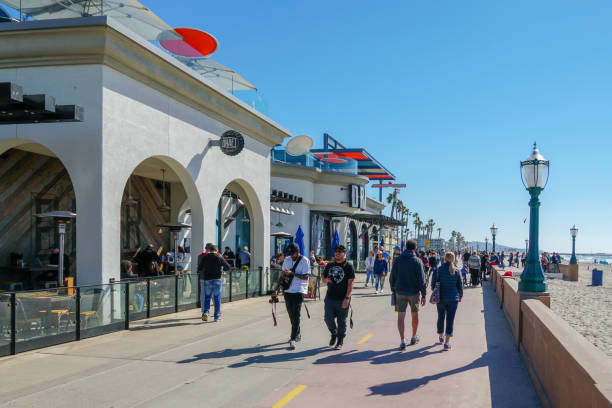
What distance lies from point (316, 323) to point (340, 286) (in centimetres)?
324

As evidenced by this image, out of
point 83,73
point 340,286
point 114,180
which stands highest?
point 83,73

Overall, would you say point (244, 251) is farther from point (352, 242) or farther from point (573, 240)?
point (573, 240)

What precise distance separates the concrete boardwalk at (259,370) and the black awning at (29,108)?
154 inches

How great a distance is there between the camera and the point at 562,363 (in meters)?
5.05

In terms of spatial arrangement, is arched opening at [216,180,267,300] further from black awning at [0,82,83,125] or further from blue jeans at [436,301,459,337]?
blue jeans at [436,301,459,337]

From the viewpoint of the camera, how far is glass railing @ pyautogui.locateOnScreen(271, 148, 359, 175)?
32969mm

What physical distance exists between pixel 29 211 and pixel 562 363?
44.2ft

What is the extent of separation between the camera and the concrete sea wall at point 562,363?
3863mm

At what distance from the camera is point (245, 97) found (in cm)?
1745

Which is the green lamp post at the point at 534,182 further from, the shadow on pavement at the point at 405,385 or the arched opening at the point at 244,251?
the arched opening at the point at 244,251

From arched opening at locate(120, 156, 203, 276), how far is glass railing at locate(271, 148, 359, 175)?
12.4 m

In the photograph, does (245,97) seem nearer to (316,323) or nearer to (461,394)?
(316,323)

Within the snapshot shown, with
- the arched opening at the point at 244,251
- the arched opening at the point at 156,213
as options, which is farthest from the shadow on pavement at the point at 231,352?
the arched opening at the point at 244,251

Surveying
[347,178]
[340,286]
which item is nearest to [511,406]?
[340,286]
